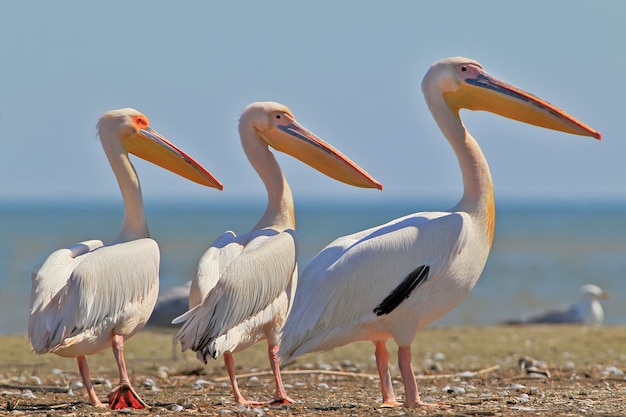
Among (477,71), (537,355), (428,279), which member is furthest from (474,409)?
(537,355)

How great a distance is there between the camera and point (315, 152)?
24.4 feet

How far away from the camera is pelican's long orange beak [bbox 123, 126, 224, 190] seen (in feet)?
23.9

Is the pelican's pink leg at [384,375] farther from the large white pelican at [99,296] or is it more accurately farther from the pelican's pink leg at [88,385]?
the pelican's pink leg at [88,385]

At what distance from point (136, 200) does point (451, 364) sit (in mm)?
3993

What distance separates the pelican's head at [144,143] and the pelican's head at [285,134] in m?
0.42

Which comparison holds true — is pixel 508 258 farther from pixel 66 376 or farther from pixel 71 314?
pixel 71 314

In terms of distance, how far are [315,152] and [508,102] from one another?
1381 millimetres

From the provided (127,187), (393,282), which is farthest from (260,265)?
(127,187)

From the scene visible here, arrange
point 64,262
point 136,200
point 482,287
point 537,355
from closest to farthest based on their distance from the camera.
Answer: point 64,262
point 136,200
point 537,355
point 482,287

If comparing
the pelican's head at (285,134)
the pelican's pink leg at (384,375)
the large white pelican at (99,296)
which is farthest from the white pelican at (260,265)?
the pelican's pink leg at (384,375)

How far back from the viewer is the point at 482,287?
2400cm

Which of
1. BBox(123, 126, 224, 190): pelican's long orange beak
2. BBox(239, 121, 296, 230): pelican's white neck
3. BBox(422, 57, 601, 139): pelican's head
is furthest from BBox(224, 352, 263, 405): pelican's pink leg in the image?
BBox(422, 57, 601, 139): pelican's head

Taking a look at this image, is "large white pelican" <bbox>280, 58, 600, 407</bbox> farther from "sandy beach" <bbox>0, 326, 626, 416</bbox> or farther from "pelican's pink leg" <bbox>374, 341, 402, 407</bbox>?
"sandy beach" <bbox>0, 326, 626, 416</bbox>

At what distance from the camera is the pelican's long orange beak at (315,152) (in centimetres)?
723
